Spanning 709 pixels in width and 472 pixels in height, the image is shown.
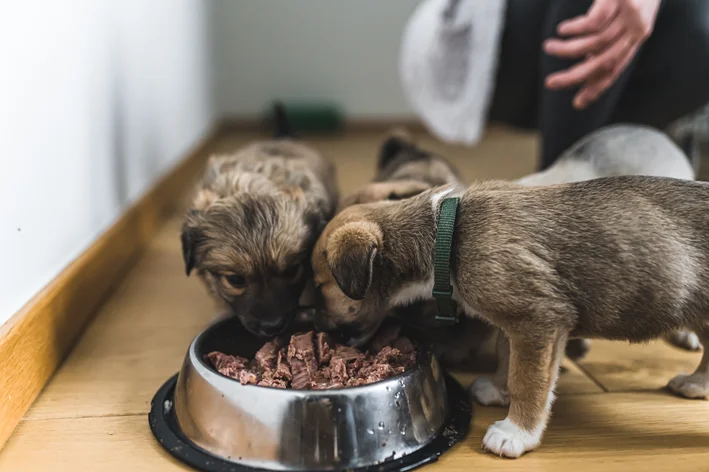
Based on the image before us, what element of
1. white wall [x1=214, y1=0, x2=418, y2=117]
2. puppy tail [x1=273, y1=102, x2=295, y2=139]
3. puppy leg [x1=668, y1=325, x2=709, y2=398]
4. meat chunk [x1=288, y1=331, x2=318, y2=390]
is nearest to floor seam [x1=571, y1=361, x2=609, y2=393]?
puppy leg [x1=668, y1=325, x2=709, y2=398]

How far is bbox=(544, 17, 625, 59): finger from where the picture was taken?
2.33 meters

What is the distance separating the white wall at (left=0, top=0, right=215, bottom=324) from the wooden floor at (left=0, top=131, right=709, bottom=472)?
0.85ft

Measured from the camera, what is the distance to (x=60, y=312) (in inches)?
79.1

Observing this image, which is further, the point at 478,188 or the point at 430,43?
the point at 430,43

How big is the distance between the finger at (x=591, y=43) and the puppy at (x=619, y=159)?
1.06ft

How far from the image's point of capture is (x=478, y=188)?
168 cm

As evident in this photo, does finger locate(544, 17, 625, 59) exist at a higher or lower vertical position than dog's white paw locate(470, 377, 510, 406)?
higher

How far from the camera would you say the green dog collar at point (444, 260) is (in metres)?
1.55

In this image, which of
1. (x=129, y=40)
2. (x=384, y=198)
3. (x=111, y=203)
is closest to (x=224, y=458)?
(x=384, y=198)

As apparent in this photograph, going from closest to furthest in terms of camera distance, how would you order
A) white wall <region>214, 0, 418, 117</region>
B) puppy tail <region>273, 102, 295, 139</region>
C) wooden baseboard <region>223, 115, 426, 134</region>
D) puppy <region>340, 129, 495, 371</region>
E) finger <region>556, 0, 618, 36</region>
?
1. puppy <region>340, 129, 495, 371</region>
2. finger <region>556, 0, 618, 36</region>
3. puppy tail <region>273, 102, 295, 139</region>
4. white wall <region>214, 0, 418, 117</region>
5. wooden baseboard <region>223, 115, 426, 134</region>

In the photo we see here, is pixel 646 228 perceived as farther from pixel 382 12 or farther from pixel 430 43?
pixel 382 12

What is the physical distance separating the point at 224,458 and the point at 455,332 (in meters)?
0.77

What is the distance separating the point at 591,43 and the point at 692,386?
1.15m

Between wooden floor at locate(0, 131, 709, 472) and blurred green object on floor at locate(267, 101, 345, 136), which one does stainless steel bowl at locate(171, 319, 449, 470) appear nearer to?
wooden floor at locate(0, 131, 709, 472)
